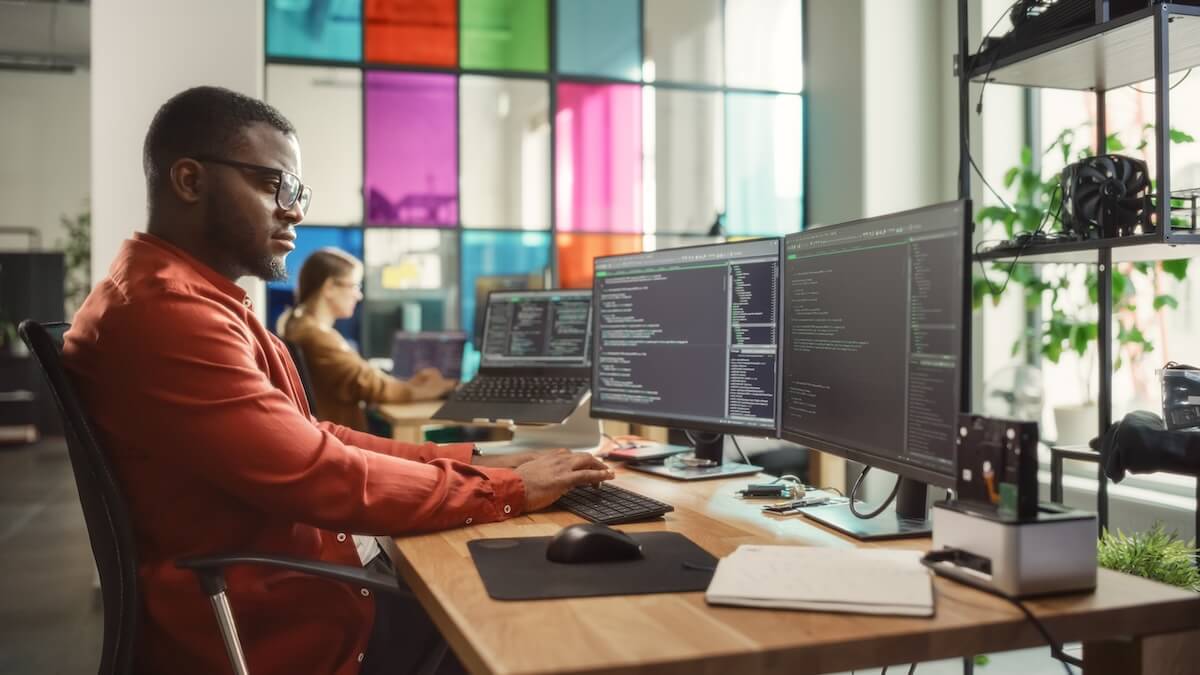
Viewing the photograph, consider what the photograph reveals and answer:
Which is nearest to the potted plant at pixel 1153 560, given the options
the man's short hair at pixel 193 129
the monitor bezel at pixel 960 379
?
the monitor bezel at pixel 960 379

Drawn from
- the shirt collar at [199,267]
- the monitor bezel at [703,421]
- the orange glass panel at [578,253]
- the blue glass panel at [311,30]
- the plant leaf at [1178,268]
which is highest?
the blue glass panel at [311,30]

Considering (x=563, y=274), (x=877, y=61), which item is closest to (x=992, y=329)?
(x=877, y=61)

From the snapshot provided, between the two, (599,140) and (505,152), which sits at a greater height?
(599,140)

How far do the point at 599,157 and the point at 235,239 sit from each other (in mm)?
4284

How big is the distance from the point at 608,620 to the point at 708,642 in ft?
0.39

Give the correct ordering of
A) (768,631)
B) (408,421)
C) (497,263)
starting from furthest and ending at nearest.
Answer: (497,263) → (408,421) → (768,631)

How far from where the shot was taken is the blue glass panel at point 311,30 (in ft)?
16.9

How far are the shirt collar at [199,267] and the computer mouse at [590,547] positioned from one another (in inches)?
26.2

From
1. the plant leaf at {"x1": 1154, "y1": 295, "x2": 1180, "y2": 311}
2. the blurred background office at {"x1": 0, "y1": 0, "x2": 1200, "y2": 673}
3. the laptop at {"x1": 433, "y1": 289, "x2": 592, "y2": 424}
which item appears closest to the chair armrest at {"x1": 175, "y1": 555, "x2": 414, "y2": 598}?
the laptop at {"x1": 433, "y1": 289, "x2": 592, "y2": 424}

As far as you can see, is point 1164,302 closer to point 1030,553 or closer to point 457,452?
point 457,452

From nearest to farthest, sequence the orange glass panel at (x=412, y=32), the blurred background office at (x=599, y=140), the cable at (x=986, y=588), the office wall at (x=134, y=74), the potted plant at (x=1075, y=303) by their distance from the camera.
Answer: the cable at (x=986, y=588) < the potted plant at (x=1075, y=303) < the office wall at (x=134, y=74) < the blurred background office at (x=599, y=140) < the orange glass panel at (x=412, y=32)

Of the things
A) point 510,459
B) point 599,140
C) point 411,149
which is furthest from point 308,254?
point 510,459

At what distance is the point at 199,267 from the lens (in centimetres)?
145

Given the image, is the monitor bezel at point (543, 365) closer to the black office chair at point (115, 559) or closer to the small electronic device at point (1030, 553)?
the black office chair at point (115, 559)
